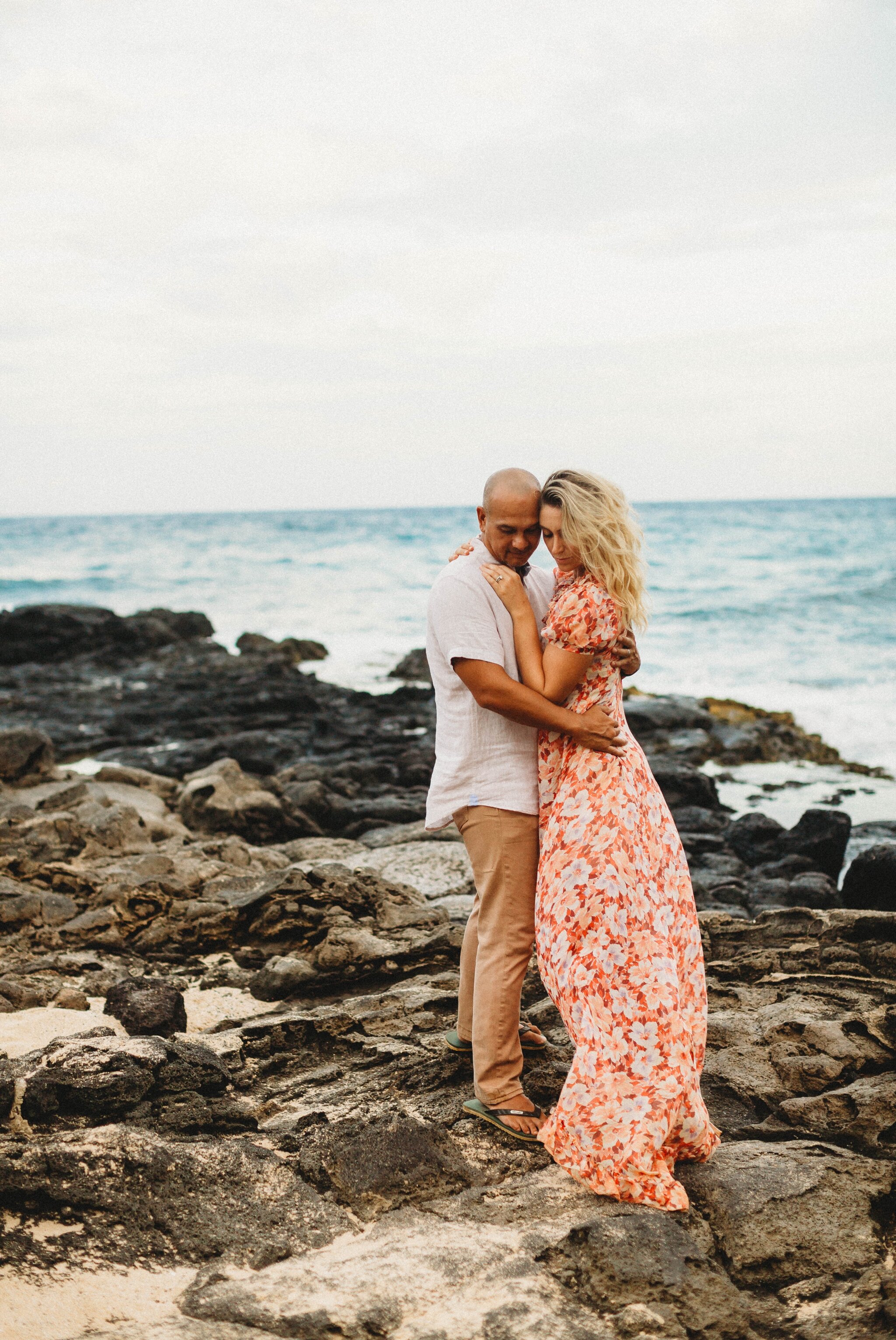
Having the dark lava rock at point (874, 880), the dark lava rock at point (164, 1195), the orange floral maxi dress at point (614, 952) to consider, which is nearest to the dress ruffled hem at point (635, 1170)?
the orange floral maxi dress at point (614, 952)

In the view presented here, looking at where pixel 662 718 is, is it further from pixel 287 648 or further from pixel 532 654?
pixel 532 654

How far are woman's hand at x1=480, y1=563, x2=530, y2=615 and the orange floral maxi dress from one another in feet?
0.35

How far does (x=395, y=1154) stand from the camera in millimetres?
3570

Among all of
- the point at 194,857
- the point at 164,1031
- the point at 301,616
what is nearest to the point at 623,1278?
the point at 164,1031

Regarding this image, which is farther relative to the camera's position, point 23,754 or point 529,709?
point 23,754

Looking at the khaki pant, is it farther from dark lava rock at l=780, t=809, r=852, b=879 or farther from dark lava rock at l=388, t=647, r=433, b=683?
dark lava rock at l=388, t=647, r=433, b=683

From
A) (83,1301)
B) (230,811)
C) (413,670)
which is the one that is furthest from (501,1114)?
(413,670)

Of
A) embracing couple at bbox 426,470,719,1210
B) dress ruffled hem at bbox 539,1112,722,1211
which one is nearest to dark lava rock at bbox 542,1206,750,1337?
dress ruffled hem at bbox 539,1112,722,1211

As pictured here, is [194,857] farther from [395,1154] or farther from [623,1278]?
[623,1278]

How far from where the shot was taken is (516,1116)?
3725 mm

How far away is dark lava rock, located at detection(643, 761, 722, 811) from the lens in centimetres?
1061

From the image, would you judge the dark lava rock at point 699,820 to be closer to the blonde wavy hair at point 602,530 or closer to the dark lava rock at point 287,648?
the blonde wavy hair at point 602,530

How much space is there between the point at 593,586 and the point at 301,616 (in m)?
26.9

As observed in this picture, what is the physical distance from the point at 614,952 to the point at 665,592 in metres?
28.5
